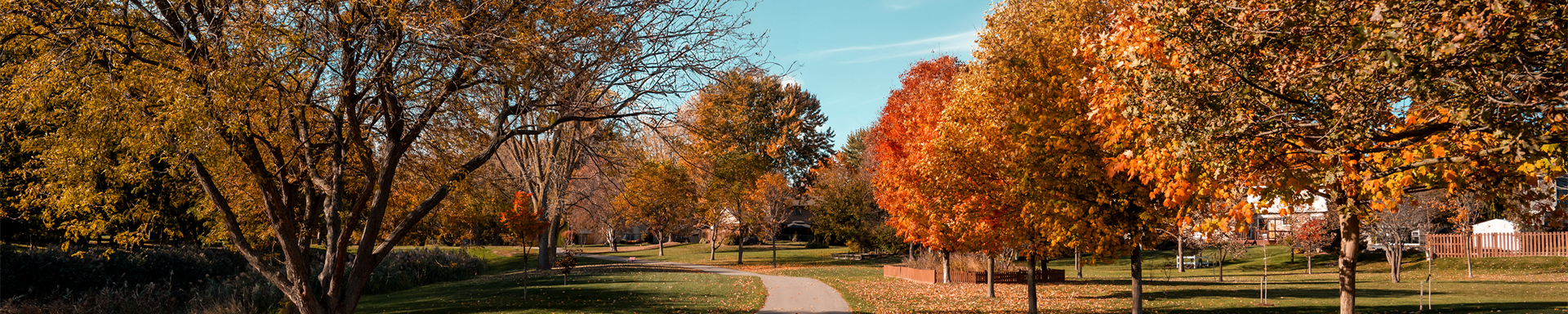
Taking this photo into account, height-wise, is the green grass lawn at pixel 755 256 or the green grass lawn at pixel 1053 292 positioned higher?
the green grass lawn at pixel 1053 292

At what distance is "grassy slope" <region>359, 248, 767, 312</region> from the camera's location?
57.4 feet

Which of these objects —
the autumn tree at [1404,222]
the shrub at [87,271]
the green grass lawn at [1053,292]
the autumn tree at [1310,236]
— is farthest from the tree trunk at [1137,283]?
the autumn tree at [1310,236]

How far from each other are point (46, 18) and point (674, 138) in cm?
681

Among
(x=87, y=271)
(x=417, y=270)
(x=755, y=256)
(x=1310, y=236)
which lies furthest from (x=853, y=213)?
(x=87, y=271)

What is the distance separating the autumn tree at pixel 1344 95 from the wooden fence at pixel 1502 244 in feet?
105

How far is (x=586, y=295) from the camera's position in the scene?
19969 mm

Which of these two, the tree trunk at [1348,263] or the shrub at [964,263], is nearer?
the tree trunk at [1348,263]

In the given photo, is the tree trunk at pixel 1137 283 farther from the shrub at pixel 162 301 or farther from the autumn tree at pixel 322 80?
the shrub at pixel 162 301

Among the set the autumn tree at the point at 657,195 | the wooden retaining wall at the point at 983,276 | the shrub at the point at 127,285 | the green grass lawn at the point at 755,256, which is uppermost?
the autumn tree at the point at 657,195

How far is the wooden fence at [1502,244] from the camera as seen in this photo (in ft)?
A: 103

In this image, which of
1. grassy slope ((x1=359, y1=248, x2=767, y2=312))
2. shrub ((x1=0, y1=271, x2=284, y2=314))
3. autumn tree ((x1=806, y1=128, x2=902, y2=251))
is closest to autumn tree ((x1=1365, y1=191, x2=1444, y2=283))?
autumn tree ((x1=806, y1=128, x2=902, y2=251))

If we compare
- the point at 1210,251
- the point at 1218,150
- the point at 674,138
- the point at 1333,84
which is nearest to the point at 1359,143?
the point at 1333,84

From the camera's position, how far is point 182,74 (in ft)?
25.7

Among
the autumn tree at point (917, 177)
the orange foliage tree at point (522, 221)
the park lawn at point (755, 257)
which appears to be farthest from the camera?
the park lawn at point (755, 257)
